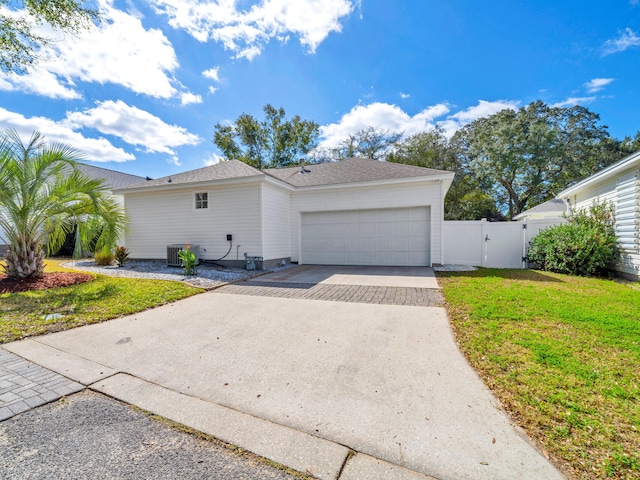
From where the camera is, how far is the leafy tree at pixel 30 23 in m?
7.29

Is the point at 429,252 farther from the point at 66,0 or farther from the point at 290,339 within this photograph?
the point at 66,0

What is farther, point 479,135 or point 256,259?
point 479,135

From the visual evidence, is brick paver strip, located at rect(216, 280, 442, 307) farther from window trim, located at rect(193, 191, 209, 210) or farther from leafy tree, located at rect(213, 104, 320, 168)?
leafy tree, located at rect(213, 104, 320, 168)

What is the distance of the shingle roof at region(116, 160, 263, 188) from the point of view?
954cm

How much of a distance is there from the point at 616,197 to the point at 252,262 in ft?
35.6

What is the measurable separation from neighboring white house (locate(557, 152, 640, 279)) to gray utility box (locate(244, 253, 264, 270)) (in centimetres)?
1016

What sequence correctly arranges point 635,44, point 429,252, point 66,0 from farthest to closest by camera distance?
1. point 635,44
2. point 429,252
3. point 66,0

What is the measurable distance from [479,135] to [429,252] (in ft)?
61.9

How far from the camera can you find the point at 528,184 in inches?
868

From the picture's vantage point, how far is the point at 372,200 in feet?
33.3

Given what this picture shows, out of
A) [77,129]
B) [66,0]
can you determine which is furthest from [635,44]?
[77,129]

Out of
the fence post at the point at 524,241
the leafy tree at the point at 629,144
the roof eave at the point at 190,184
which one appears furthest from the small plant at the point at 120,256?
the leafy tree at the point at 629,144

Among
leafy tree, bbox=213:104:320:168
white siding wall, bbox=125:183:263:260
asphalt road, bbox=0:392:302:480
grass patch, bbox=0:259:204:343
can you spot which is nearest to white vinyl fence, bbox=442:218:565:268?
white siding wall, bbox=125:183:263:260

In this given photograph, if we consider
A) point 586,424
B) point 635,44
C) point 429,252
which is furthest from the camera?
point 635,44
